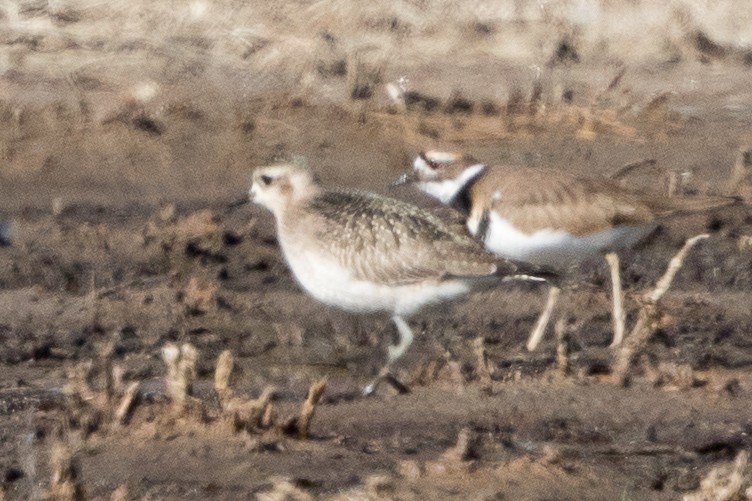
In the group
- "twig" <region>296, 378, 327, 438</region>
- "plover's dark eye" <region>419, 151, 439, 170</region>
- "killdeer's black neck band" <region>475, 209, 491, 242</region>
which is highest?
"plover's dark eye" <region>419, 151, 439, 170</region>

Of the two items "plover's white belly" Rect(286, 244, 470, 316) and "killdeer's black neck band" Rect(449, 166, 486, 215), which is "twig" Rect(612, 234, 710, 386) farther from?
"killdeer's black neck band" Rect(449, 166, 486, 215)

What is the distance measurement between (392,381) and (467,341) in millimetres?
1073

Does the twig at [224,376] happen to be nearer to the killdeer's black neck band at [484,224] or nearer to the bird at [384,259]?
the bird at [384,259]

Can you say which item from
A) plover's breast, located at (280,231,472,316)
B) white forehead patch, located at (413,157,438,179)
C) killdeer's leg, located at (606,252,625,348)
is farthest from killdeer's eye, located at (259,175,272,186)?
killdeer's leg, located at (606,252,625,348)

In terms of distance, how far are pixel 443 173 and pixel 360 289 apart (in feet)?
5.73

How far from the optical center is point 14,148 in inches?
415

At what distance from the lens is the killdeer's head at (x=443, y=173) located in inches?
324

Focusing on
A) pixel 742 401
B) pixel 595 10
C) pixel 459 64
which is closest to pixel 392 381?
pixel 742 401

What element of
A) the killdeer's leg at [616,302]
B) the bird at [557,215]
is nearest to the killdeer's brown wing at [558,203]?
the bird at [557,215]

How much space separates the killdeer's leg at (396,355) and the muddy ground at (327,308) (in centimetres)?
7

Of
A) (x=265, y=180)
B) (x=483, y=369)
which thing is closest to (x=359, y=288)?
(x=483, y=369)

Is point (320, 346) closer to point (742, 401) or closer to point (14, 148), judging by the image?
point (742, 401)

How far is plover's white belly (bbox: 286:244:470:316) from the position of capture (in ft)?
22.2

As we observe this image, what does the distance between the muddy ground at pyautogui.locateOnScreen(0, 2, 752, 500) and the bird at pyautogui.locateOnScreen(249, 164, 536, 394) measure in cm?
35
